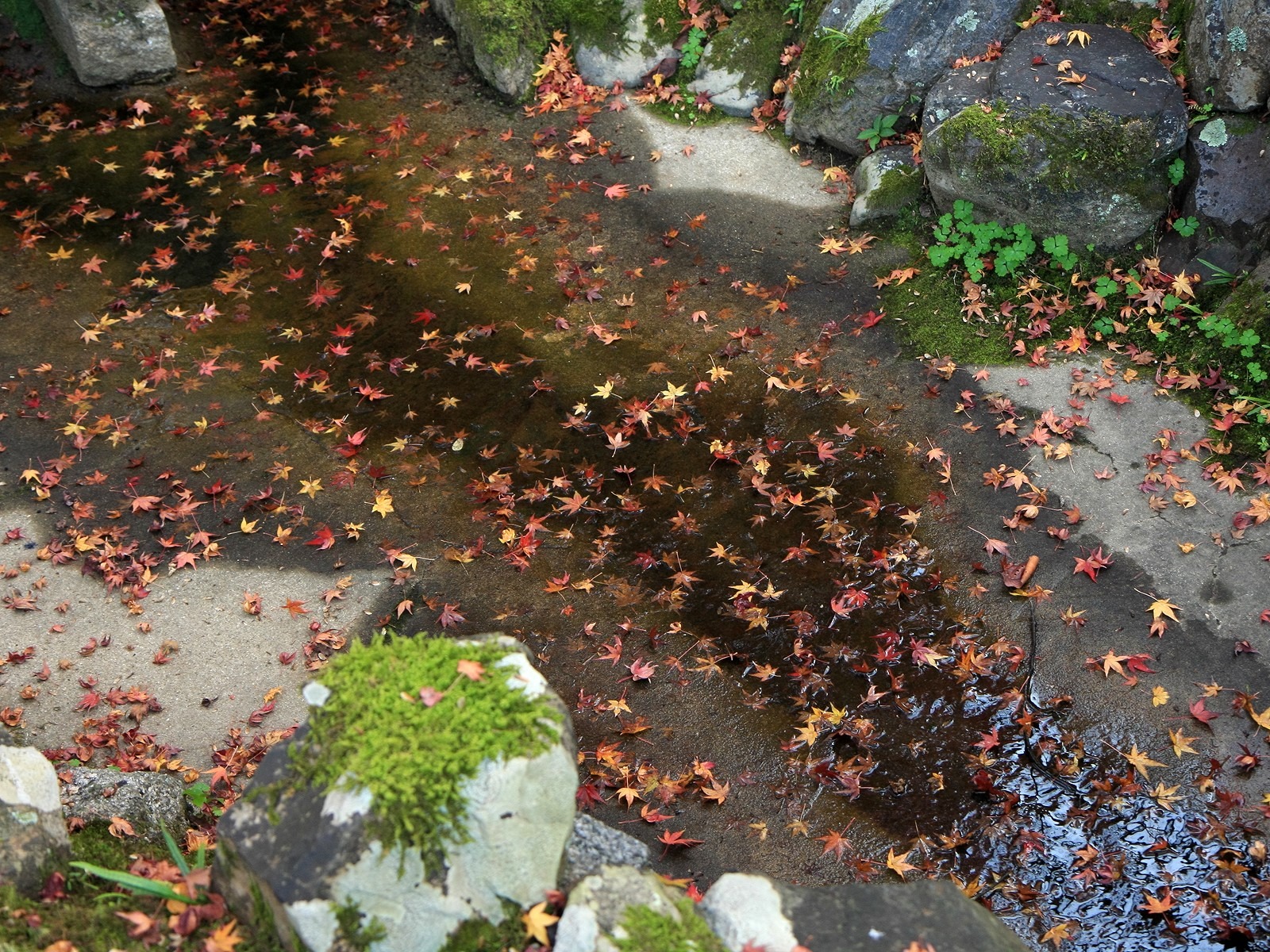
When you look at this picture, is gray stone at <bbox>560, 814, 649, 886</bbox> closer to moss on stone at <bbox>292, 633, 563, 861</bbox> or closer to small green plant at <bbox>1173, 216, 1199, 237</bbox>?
moss on stone at <bbox>292, 633, 563, 861</bbox>

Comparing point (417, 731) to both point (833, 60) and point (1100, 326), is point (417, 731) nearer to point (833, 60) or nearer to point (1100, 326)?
point (1100, 326)

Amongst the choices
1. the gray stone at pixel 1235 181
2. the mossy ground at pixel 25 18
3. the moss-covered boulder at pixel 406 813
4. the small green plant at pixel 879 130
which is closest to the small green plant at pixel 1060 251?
the gray stone at pixel 1235 181

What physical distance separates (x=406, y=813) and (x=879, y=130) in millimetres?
6641

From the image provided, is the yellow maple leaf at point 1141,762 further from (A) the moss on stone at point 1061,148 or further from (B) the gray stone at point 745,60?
(B) the gray stone at point 745,60

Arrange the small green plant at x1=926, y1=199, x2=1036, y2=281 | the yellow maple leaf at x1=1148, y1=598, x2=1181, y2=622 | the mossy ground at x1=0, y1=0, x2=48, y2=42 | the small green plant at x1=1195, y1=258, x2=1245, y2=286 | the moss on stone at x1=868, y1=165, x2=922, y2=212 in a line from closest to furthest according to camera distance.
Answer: the yellow maple leaf at x1=1148, y1=598, x2=1181, y2=622, the small green plant at x1=1195, y1=258, x2=1245, y2=286, the small green plant at x1=926, y1=199, x2=1036, y2=281, the moss on stone at x1=868, y1=165, x2=922, y2=212, the mossy ground at x1=0, y1=0, x2=48, y2=42

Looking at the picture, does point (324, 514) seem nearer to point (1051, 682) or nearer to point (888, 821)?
point (888, 821)

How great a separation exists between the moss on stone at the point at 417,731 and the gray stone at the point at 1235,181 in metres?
5.62

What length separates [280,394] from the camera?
6.90m

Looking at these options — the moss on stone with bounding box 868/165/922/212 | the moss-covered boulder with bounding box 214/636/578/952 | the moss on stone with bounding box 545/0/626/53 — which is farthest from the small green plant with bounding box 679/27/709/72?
the moss-covered boulder with bounding box 214/636/578/952

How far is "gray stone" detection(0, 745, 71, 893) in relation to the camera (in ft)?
11.7

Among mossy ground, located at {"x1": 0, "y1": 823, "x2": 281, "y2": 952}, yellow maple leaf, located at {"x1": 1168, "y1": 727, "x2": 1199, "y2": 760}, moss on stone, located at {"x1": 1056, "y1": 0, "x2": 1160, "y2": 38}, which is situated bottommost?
yellow maple leaf, located at {"x1": 1168, "y1": 727, "x2": 1199, "y2": 760}

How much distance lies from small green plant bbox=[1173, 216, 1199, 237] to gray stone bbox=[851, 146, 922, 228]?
1.78 meters

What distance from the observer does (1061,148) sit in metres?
6.86

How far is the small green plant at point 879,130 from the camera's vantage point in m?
7.91
